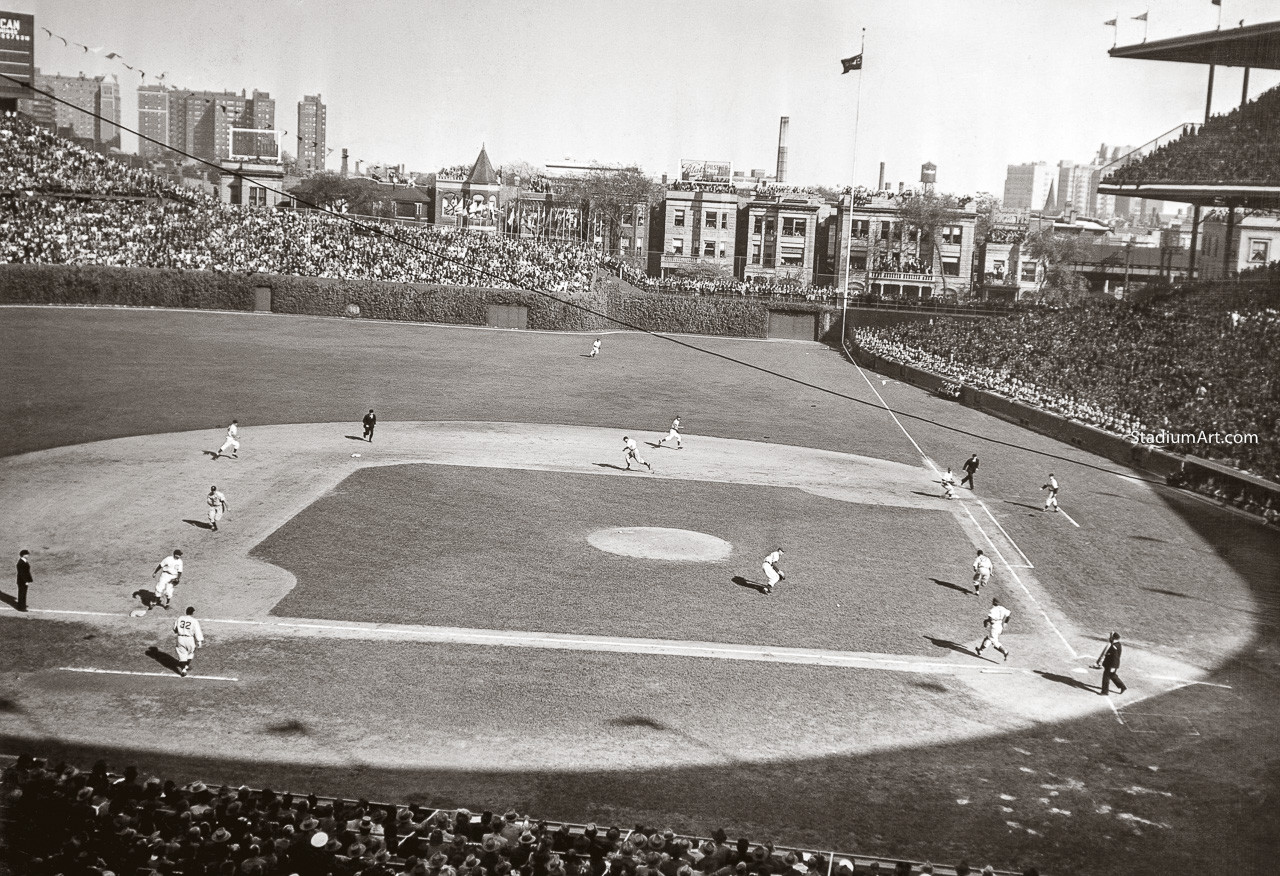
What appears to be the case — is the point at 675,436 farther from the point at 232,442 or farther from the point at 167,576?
the point at 167,576

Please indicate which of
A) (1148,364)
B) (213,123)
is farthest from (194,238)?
(213,123)

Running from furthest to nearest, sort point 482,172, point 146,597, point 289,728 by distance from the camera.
A: point 482,172 → point 146,597 → point 289,728

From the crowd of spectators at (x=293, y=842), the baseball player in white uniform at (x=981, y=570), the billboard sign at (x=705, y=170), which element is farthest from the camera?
the billboard sign at (x=705, y=170)

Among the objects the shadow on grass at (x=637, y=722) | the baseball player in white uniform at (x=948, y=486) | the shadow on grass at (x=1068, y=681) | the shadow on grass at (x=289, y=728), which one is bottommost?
the shadow on grass at (x=289, y=728)

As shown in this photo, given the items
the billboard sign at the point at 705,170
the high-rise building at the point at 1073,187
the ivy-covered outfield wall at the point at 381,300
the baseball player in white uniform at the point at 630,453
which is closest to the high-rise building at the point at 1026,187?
the high-rise building at the point at 1073,187

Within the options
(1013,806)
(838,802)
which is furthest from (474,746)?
(1013,806)

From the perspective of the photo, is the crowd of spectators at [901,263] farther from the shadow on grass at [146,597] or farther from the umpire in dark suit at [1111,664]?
the shadow on grass at [146,597]
